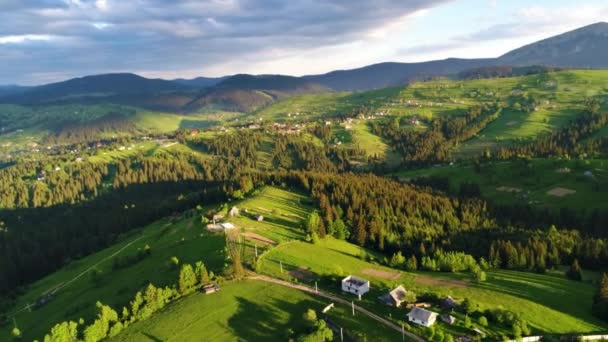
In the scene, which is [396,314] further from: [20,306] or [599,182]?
[599,182]

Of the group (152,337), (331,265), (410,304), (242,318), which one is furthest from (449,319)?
(152,337)

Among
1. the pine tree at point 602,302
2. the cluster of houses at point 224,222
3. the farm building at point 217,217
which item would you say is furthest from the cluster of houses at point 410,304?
the farm building at point 217,217

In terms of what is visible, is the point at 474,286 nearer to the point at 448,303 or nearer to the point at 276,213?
the point at 448,303

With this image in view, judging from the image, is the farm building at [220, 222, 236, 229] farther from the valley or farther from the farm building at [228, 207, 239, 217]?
the farm building at [228, 207, 239, 217]

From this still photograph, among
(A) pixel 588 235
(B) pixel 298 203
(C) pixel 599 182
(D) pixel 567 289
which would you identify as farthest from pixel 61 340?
(C) pixel 599 182

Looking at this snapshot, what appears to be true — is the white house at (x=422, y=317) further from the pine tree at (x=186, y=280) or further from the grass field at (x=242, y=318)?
the pine tree at (x=186, y=280)

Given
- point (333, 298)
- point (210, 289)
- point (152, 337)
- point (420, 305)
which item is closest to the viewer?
point (420, 305)
